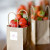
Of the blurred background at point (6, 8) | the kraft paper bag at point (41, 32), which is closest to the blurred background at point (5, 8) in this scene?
the blurred background at point (6, 8)

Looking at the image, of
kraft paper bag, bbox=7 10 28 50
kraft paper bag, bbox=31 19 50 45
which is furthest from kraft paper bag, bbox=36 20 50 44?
kraft paper bag, bbox=7 10 28 50

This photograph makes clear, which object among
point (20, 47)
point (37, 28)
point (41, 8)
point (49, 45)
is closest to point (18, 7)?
point (41, 8)

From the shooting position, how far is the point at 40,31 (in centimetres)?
145

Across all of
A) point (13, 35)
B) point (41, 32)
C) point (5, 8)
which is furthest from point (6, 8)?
point (13, 35)

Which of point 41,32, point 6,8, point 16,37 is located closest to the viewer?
point 16,37

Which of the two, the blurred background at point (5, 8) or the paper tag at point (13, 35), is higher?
the blurred background at point (5, 8)

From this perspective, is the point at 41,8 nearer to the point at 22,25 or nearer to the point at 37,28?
the point at 37,28

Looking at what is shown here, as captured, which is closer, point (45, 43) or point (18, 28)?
point (18, 28)

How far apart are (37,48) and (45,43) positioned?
0.17 metres

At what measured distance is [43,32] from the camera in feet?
4.76

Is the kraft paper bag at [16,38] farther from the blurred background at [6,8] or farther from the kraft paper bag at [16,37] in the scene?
the blurred background at [6,8]

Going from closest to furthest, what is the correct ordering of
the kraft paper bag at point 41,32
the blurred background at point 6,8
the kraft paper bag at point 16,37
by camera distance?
the kraft paper bag at point 16,37 < the kraft paper bag at point 41,32 < the blurred background at point 6,8

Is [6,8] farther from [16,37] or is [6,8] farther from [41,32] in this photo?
[16,37]

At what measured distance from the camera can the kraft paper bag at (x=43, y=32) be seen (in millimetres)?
1438
